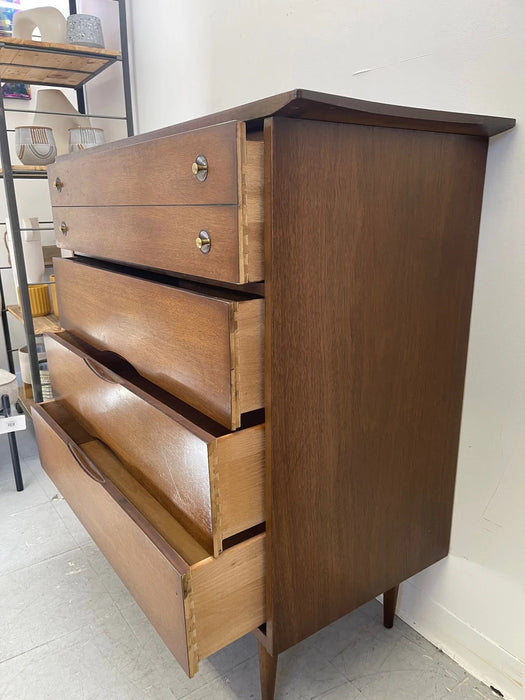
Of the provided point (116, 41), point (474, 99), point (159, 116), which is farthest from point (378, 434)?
point (116, 41)

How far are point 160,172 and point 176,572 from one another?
491 mm

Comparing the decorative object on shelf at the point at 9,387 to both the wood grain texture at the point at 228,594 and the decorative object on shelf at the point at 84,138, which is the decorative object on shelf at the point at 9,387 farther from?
the wood grain texture at the point at 228,594

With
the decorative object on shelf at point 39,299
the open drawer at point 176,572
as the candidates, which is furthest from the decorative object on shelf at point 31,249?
the open drawer at point 176,572

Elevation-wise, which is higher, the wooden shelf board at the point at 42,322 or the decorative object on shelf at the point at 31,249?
the decorative object on shelf at the point at 31,249

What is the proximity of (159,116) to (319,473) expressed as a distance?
135 cm

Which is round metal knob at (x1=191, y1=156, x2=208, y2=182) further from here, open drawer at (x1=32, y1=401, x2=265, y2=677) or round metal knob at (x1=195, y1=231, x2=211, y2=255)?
open drawer at (x1=32, y1=401, x2=265, y2=677)

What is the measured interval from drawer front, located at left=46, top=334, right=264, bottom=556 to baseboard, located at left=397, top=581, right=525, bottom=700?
535 millimetres

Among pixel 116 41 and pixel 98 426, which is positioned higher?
pixel 116 41

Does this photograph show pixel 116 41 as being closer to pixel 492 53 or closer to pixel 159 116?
pixel 159 116

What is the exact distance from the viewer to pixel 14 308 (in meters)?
1.95

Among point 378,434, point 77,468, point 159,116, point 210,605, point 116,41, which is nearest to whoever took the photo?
point 210,605

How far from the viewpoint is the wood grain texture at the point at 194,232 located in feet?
1.86

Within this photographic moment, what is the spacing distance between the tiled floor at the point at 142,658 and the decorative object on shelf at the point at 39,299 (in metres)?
0.96

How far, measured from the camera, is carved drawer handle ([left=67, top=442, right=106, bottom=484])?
88 cm
